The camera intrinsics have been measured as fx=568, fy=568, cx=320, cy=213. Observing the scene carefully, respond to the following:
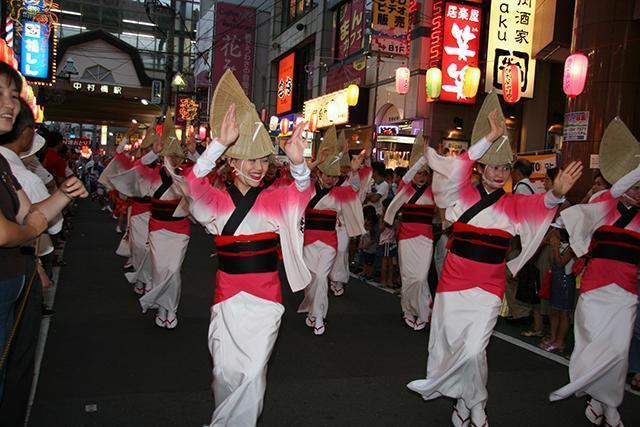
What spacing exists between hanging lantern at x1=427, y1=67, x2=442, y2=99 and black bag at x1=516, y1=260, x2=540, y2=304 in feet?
27.2

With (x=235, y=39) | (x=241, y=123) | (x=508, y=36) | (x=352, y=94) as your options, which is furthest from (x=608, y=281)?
(x=235, y=39)

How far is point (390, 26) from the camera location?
1494 cm

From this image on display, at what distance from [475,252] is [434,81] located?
35.5 feet

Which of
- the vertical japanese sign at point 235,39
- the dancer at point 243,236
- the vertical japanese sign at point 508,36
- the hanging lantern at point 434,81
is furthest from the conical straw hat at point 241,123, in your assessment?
the vertical japanese sign at point 235,39

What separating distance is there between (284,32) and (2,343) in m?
27.1

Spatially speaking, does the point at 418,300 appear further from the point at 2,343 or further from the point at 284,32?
the point at 284,32

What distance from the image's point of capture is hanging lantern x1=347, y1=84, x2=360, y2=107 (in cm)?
1723

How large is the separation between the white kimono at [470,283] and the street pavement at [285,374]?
1.41 ft

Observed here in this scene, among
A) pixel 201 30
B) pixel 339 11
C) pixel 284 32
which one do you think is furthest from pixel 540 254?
pixel 201 30

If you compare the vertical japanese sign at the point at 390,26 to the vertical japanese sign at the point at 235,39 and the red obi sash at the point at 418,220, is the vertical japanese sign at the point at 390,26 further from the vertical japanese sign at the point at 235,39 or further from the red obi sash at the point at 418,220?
the vertical japanese sign at the point at 235,39

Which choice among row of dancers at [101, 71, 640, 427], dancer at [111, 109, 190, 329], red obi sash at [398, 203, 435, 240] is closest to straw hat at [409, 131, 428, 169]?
red obi sash at [398, 203, 435, 240]

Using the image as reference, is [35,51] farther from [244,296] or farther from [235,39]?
[244,296]

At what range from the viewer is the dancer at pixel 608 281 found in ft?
13.7

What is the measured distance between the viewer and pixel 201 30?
1475 inches
